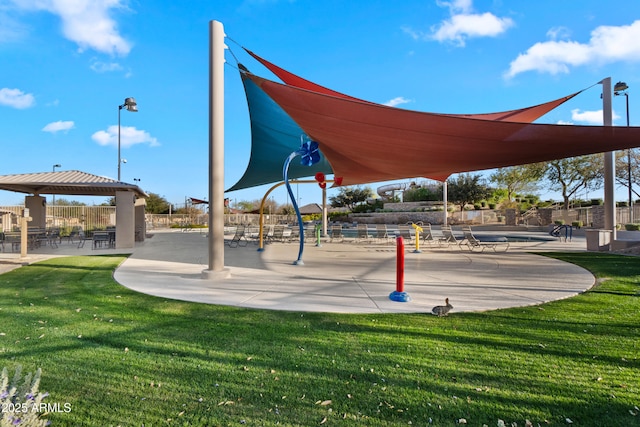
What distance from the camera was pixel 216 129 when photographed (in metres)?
6.29

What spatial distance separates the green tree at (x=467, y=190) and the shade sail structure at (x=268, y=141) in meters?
22.2

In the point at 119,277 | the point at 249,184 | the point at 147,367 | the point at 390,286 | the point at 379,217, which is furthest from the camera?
the point at 379,217

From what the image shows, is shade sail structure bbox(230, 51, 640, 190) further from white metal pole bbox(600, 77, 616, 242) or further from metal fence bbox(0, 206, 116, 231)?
metal fence bbox(0, 206, 116, 231)

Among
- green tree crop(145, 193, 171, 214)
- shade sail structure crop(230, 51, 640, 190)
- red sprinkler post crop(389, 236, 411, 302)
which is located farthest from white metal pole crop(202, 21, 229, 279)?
green tree crop(145, 193, 171, 214)

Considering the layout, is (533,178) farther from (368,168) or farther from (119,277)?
(119,277)

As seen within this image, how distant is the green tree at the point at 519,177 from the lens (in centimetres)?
2656

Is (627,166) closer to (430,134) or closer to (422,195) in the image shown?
(422,195)

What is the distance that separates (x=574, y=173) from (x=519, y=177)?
421 centimetres

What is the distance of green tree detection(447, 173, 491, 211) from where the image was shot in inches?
1238

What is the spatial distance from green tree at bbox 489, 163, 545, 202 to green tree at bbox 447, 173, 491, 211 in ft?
3.85

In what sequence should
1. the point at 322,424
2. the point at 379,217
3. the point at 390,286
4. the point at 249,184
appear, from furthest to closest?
the point at 379,217 → the point at 249,184 → the point at 390,286 → the point at 322,424

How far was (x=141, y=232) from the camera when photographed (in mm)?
15852

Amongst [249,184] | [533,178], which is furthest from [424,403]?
[533,178]

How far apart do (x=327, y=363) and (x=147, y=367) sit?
139 centimetres
